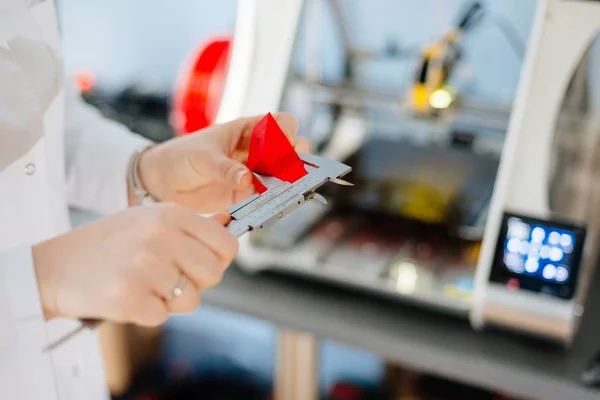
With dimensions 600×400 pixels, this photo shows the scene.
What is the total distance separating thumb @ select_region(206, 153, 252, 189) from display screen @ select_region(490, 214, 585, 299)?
491mm

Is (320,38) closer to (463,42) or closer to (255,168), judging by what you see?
(463,42)

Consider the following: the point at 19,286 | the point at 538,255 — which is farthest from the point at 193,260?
the point at 538,255

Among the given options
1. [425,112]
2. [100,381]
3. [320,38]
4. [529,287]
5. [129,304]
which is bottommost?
[100,381]

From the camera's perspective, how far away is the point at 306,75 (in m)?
1.27

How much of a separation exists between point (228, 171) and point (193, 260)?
11cm

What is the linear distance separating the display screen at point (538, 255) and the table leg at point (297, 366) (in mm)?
326

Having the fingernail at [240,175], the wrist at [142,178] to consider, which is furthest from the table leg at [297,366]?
the fingernail at [240,175]

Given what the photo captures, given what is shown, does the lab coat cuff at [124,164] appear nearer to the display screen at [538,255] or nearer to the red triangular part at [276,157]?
the red triangular part at [276,157]

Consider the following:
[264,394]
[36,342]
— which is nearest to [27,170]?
[36,342]

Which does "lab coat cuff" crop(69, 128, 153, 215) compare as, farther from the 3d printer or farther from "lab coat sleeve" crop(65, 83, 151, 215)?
the 3d printer

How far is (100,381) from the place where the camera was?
784mm

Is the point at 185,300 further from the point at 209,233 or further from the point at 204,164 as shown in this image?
the point at 204,164

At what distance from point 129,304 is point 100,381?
0.38 metres

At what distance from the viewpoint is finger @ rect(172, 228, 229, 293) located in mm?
468
